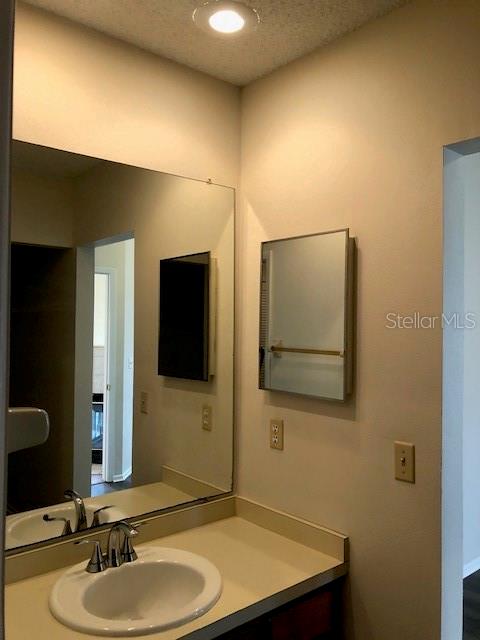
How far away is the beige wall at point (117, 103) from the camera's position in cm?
156

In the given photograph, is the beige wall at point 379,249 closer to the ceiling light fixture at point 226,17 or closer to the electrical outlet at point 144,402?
the ceiling light fixture at point 226,17

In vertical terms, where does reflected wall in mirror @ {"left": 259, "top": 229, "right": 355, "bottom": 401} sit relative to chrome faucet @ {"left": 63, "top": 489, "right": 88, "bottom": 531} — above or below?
above

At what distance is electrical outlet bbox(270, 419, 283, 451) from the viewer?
191cm

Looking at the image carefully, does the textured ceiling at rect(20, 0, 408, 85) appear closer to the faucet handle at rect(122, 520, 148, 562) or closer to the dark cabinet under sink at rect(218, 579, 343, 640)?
the faucet handle at rect(122, 520, 148, 562)

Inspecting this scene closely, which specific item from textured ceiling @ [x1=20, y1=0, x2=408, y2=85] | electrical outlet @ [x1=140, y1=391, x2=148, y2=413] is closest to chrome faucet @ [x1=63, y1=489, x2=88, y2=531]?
electrical outlet @ [x1=140, y1=391, x2=148, y2=413]

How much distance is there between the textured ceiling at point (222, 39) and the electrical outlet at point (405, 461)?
A: 131 centimetres

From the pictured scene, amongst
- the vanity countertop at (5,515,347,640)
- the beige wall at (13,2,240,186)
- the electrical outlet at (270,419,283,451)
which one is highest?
the beige wall at (13,2,240,186)

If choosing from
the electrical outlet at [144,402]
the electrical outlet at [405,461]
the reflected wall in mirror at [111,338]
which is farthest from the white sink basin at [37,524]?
the electrical outlet at [405,461]

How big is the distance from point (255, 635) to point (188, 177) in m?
1.54

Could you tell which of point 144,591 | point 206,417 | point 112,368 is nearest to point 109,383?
point 112,368

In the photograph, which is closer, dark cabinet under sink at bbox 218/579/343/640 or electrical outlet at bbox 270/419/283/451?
dark cabinet under sink at bbox 218/579/343/640

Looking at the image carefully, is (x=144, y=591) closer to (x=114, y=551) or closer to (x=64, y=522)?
(x=114, y=551)

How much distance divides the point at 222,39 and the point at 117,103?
41 centimetres

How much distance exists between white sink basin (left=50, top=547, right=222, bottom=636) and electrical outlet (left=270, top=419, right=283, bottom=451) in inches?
18.9
